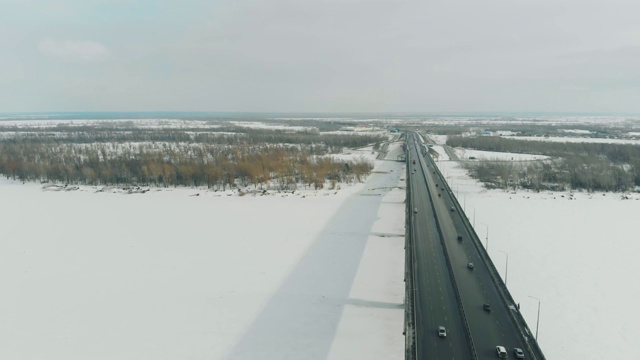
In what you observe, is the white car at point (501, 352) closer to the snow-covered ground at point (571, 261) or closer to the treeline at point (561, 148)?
the snow-covered ground at point (571, 261)

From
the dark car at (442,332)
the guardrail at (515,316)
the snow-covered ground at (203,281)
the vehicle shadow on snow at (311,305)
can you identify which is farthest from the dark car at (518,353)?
the vehicle shadow on snow at (311,305)

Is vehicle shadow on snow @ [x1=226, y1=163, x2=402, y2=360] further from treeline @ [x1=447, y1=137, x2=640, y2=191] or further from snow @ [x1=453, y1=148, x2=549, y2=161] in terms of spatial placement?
snow @ [x1=453, y1=148, x2=549, y2=161]

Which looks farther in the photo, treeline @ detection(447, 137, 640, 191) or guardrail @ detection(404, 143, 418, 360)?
treeline @ detection(447, 137, 640, 191)

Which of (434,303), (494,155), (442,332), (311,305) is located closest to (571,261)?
(434,303)

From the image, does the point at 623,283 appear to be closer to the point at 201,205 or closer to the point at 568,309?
the point at 568,309

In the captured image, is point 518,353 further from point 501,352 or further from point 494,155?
point 494,155

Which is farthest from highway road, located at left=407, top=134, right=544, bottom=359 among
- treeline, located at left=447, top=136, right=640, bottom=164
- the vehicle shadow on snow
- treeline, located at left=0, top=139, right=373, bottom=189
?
treeline, located at left=447, top=136, right=640, bottom=164

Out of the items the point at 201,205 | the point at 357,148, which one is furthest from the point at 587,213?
the point at 357,148
